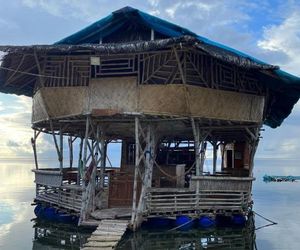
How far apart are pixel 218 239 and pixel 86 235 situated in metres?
5.71

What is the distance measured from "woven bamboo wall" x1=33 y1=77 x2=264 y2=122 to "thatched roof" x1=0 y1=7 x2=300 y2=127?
1642 mm

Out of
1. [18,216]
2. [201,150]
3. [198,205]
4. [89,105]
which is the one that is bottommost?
[18,216]

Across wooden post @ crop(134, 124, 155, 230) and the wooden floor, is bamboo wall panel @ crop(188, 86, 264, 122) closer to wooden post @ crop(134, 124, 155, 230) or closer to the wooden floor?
wooden post @ crop(134, 124, 155, 230)

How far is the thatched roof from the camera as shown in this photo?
57.7 feet

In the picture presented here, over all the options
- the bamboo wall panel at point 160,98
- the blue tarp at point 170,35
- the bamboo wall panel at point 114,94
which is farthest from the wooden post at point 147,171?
the blue tarp at point 170,35

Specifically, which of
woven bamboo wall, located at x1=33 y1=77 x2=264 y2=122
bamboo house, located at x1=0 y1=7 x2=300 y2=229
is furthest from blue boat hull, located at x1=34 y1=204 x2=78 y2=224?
woven bamboo wall, located at x1=33 y1=77 x2=264 y2=122

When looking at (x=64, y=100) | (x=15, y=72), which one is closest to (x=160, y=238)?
(x=64, y=100)

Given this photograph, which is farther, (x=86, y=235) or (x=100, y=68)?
(x=100, y=68)

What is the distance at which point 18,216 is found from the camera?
24.5 metres

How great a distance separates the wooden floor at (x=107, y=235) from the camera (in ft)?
47.7

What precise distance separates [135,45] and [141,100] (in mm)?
2530

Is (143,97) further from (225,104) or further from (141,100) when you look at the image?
(225,104)

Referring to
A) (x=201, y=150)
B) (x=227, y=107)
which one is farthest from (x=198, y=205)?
(x=227, y=107)

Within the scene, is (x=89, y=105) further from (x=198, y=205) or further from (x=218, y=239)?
(x=218, y=239)
